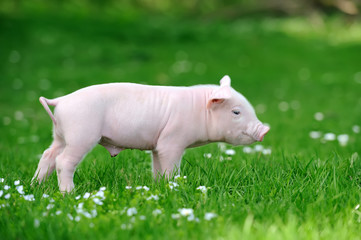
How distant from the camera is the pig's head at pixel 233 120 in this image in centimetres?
352

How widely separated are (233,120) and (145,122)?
0.66 m

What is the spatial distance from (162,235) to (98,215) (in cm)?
48

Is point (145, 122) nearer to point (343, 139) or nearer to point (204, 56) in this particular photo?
point (343, 139)

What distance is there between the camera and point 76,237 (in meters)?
2.51

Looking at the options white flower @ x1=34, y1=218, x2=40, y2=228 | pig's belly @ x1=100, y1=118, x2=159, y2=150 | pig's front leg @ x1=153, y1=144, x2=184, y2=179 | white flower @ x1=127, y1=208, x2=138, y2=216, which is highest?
pig's belly @ x1=100, y1=118, x2=159, y2=150

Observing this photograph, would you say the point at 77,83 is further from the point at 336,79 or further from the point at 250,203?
the point at 250,203

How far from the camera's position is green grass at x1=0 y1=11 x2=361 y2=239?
274cm

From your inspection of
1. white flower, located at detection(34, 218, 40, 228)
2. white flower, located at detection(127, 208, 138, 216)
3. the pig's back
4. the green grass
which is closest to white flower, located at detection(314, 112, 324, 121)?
the green grass

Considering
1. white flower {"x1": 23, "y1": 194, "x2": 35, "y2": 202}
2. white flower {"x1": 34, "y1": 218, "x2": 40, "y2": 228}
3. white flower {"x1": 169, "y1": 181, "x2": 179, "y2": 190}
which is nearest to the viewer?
A: white flower {"x1": 34, "y1": 218, "x2": 40, "y2": 228}

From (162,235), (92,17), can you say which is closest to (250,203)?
(162,235)

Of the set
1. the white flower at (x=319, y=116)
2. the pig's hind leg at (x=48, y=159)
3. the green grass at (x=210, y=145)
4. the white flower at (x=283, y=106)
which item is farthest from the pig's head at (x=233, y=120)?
the white flower at (x=283, y=106)

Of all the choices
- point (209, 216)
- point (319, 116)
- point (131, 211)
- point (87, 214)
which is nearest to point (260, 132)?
point (209, 216)

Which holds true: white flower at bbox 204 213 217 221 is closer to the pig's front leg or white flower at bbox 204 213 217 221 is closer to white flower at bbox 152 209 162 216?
white flower at bbox 152 209 162 216

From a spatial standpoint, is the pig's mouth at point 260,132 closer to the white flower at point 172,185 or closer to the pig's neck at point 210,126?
the pig's neck at point 210,126
